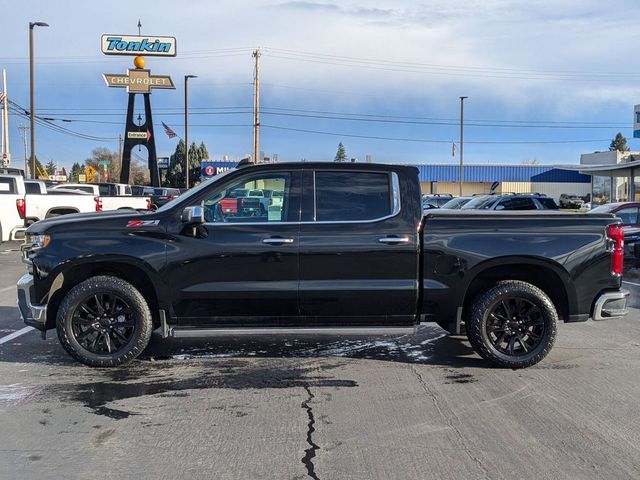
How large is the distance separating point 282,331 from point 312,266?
28.0 inches

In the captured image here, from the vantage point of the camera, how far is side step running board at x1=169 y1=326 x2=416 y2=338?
6090mm

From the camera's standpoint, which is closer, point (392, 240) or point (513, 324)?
point (392, 240)

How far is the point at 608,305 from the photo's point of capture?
20.9 feet

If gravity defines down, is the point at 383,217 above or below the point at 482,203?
below

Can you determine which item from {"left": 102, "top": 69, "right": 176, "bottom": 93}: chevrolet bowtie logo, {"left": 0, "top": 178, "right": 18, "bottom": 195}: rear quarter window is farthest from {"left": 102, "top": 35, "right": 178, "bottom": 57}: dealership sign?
{"left": 0, "top": 178, "right": 18, "bottom": 195}: rear quarter window

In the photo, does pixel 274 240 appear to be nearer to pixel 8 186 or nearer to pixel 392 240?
pixel 392 240

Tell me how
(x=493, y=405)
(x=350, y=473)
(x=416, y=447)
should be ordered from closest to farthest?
1. (x=350, y=473)
2. (x=416, y=447)
3. (x=493, y=405)

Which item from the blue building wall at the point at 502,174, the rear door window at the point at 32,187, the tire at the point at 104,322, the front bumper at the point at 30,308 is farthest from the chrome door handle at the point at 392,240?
the blue building wall at the point at 502,174

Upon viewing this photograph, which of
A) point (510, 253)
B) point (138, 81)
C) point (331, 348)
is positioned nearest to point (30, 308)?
point (331, 348)

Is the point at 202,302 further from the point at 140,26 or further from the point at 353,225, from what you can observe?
the point at 140,26

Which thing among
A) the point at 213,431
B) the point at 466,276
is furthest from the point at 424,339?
the point at 213,431

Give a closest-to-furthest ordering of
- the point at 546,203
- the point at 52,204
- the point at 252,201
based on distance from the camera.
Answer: the point at 252,201, the point at 52,204, the point at 546,203

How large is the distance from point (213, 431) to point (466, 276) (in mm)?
2932

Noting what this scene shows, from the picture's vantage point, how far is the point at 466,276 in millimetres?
6234
